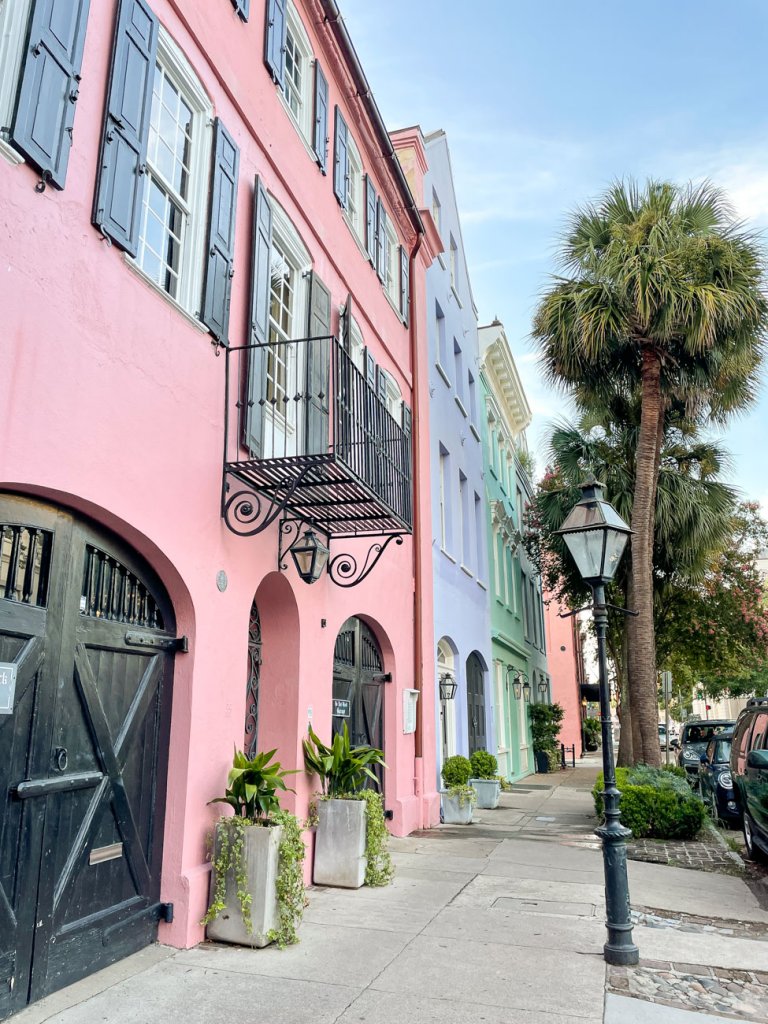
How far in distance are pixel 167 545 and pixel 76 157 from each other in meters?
2.50

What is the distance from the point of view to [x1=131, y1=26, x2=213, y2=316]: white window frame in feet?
19.9

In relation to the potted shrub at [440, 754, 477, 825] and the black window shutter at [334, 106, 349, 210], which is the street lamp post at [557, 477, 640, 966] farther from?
the potted shrub at [440, 754, 477, 825]

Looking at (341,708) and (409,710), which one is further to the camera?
(409,710)

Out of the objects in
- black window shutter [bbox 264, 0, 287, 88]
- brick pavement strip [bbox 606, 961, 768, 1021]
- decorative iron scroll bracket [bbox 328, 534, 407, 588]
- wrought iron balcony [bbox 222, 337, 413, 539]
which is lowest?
brick pavement strip [bbox 606, 961, 768, 1021]

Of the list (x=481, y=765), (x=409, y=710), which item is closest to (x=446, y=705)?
(x=481, y=765)

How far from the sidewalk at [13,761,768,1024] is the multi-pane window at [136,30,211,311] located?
14.7 feet

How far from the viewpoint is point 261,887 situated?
528 cm

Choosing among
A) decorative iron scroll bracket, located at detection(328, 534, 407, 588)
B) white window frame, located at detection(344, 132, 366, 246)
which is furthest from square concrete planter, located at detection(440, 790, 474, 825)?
white window frame, located at detection(344, 132, 366, 246)

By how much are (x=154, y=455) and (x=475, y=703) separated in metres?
12.2

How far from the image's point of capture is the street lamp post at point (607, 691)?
5242 millimetres

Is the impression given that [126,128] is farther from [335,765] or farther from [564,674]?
[564,674]

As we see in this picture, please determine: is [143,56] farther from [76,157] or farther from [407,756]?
[407,756]

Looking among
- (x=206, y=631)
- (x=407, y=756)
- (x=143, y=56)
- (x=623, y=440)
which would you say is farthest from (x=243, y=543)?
(x=623, y=440)

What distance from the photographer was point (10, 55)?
4.33 m
